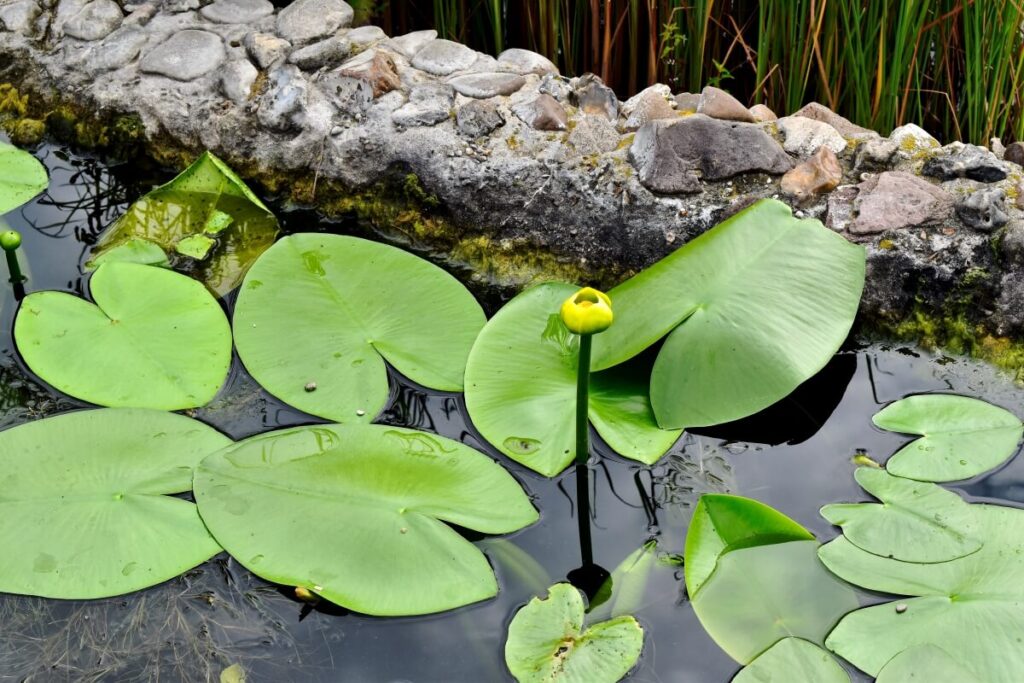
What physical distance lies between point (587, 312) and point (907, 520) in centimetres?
62

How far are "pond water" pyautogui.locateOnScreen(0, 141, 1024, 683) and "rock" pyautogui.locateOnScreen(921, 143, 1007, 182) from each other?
373mm

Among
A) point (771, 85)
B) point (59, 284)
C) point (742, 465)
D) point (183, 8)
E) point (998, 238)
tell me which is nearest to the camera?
point (742, 465)

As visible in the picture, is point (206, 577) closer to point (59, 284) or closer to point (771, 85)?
point (59, 284)

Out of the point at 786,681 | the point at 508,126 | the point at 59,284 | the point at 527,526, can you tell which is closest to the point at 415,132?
the point at 508,126

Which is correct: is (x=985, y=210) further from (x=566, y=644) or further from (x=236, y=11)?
(x=236, y=11)

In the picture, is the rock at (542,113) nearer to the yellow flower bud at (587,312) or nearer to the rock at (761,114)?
the rock at (761,114)

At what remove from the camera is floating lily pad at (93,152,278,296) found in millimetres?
1972

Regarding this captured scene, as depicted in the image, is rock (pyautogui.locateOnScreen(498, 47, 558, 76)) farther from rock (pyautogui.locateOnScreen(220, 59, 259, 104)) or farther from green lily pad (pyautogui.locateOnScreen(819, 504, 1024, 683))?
green lily pad (pyautogui.locateOnScreen(819, 504, 1024, 683))

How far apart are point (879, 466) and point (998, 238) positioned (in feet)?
1.64

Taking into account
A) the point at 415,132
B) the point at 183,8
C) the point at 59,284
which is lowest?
the point at 59,284

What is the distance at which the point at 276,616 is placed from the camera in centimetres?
134

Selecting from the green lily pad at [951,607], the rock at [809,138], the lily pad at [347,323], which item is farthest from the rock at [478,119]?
the green lily pad at [951,607]

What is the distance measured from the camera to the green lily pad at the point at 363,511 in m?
1.34

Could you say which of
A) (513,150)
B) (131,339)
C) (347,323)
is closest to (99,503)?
(131,339)
